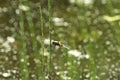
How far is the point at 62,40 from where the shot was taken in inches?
76.0

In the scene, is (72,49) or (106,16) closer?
(72,49)

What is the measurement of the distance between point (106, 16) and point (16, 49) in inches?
22.1

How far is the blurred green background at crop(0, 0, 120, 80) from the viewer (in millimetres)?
1720

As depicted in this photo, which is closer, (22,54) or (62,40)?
(22,54)

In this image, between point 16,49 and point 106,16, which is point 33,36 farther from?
point 106,16

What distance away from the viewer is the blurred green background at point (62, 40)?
1.72 meters

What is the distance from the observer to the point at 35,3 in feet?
7.22

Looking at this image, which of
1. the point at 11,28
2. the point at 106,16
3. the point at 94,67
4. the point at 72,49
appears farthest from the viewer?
the point at 106,16

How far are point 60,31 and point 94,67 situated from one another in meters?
0.34

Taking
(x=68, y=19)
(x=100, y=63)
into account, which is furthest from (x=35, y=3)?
(x=100, y=63)

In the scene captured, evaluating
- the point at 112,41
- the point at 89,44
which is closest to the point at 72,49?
the point at 89,44

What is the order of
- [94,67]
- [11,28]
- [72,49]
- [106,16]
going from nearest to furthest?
[94,67] < [72,49] < [11,28] < [106,16]

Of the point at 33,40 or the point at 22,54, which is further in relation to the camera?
the point at 33,40

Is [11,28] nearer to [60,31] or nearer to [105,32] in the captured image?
[60,31]
